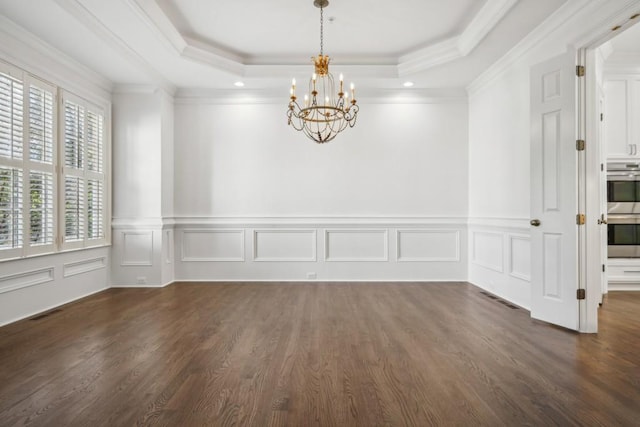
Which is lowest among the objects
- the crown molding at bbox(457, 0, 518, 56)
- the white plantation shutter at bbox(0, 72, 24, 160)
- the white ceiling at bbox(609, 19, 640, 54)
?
the white plantation shutter at bbox(0, 72, 24, 160)

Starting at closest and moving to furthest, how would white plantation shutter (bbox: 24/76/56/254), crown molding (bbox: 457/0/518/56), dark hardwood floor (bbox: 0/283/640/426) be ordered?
dark hardwood floor (bbox: 0/283/640/426) → crown molding (bbox: 457/0/518/56) → white plantation shutter (bbox: 24/76/56/254)

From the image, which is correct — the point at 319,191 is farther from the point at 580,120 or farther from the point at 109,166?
the point at 580,120

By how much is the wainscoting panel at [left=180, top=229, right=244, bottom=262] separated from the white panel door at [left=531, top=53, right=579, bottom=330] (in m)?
4.29

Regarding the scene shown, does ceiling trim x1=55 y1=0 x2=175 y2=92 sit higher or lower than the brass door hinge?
higher

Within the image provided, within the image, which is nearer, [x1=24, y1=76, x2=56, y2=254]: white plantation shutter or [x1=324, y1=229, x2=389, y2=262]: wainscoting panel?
[x1=24, y1=76, x2=56, y2=254]: white plantation shutter

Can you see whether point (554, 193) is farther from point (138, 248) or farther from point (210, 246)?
point (138, 248)

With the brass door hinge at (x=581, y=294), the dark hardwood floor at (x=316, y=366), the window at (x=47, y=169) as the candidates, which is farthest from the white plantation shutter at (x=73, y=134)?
Result: the brass door hinge at (x=581, y=294)

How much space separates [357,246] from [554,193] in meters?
3.06

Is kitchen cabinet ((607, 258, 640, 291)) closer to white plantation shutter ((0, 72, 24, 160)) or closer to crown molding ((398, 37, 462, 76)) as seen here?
crown molding ((398, 37, 462, 76))

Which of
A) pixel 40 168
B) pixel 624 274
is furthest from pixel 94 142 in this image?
pixel 624 274

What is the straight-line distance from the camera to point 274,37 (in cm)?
480

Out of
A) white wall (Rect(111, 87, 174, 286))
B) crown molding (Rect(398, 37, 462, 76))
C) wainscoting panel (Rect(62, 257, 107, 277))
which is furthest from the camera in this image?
white wall (Rect(111, 87, 174, 286))

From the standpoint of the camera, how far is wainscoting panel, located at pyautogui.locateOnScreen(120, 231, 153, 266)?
18.5 ft

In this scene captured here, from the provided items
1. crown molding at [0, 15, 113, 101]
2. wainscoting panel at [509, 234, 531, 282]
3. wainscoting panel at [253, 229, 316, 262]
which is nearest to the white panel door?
wainscoting panel at [509, 234, 531, 282]
